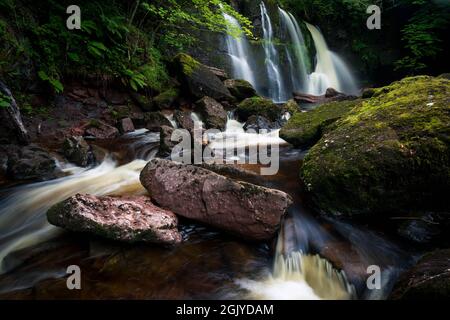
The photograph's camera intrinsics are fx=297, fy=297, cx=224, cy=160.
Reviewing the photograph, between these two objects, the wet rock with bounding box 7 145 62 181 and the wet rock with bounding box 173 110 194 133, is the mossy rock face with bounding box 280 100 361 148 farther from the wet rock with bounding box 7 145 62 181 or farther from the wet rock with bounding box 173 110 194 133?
the wet rock with bounding box 7 145 62 181

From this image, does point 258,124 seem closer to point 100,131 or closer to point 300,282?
point 100,131

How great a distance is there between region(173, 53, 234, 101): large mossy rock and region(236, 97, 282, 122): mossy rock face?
3.62 feet

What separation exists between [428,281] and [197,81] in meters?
8.23

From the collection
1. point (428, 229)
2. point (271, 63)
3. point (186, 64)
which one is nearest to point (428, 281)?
point (428, 229)

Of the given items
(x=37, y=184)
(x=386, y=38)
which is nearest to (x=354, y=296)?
(x=37, y=184)

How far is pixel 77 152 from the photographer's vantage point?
5.50 meters

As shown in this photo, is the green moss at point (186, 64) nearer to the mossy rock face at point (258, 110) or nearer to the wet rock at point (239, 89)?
the wet rock at point (239, 89)

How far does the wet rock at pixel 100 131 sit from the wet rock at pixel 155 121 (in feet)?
2.97

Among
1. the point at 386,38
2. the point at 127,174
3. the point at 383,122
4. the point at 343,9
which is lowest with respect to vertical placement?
the point at 127,174

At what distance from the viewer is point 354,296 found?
2604 millimetres

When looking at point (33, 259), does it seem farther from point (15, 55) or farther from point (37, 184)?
point (15, 55)

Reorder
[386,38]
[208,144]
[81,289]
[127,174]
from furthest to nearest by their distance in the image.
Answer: [386,38], [208,144], [127,174], [81,289]

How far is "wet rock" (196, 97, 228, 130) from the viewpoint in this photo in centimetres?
818
